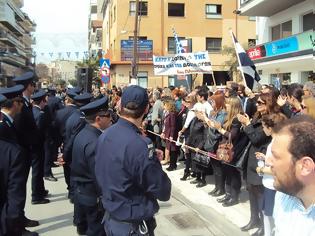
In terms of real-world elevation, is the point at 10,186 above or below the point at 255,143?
below

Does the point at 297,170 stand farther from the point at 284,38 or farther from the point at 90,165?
the point at 284,38

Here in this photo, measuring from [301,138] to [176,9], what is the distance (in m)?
44.9

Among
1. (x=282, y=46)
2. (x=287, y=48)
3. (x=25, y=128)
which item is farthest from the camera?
(x=282, y=46)

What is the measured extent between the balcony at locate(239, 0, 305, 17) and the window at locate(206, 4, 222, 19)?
1979 cm

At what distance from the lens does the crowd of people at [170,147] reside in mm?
2037

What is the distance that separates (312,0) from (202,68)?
7603 mm

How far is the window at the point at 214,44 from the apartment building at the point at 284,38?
18.8 m

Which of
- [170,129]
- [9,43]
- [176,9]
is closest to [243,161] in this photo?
[170,129]

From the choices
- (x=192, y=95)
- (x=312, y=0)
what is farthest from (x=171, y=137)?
(x=312, y=0)

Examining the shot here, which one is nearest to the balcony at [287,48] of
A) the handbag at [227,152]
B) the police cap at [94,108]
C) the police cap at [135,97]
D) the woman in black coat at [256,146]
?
the handbag at [227,152]

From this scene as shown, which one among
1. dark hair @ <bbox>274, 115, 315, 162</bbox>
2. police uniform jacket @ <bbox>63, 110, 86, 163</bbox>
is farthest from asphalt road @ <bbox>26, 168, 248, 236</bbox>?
dark hair @ <bbox>274, 115, 315, 162</bbox>

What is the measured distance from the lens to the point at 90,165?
5.02m

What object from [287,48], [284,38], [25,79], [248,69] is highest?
[284,38]

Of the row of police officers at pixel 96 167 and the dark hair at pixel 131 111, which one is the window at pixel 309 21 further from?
the dark hair at pixel 131 111
